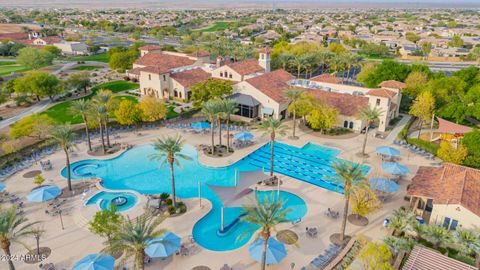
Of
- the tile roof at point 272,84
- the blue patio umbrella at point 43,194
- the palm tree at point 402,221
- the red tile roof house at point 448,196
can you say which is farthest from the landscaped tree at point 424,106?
the blue patio umbrella at point 43,194

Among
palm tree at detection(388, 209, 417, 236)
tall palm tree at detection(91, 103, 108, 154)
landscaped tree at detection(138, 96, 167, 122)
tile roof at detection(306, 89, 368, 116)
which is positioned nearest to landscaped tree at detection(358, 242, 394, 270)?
palm tree at detection(388, 209, 417, 236)

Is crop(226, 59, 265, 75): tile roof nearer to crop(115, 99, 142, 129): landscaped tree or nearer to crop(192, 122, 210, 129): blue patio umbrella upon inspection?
crop(192, 122, 210, 129): blue patio umbrella

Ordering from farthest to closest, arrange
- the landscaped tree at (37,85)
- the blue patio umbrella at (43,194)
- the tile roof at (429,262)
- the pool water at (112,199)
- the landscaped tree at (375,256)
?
the landscaped tree at (37,85) → the pool water at (112,199) → the blue patio umbrella at (43,194) → the tile roof at (429,262) → the landscaped tree at (375,256)

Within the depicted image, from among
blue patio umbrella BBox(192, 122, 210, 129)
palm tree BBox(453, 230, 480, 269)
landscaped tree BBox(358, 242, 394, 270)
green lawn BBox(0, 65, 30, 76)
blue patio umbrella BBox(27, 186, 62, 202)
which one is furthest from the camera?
green lawn BBox(0, 65, 30, 76)

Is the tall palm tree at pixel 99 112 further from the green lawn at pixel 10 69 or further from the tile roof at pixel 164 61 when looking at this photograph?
the green lawn at pixel 10 69

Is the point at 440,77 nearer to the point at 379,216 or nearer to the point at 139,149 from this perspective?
the point at 379,216

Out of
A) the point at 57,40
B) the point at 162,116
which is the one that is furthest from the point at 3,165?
the point at 57,40
